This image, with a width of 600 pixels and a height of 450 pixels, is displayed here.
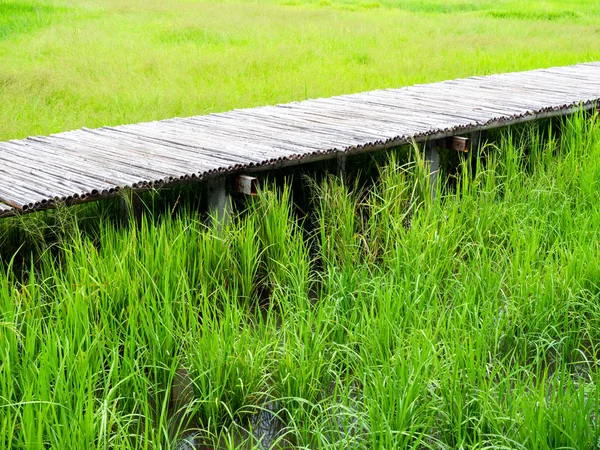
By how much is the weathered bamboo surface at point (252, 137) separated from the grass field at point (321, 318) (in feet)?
0.63

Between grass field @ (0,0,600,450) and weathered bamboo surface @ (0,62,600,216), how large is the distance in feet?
0.63

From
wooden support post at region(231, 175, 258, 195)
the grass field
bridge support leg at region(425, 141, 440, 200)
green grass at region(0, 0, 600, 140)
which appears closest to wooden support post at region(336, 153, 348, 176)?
the grass field

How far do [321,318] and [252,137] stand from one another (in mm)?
2218

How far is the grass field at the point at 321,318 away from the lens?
2.90m

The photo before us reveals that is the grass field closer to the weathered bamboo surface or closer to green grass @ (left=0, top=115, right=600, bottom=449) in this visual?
green grass @ (left=0, top=115, right=600, bottom=449)

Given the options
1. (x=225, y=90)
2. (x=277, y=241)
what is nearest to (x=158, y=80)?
(x=225, y=90)

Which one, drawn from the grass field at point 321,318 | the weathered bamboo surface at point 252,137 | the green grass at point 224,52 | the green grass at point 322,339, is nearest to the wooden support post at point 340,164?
the weathered bamboo surface at point 252,137

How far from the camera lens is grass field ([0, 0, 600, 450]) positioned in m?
2.90

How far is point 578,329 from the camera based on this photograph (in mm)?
3746

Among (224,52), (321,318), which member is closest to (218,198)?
(321,318)

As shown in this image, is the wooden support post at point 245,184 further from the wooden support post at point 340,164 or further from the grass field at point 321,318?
the wooden support post at point 340,164

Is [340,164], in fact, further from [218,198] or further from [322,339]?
[322,339]

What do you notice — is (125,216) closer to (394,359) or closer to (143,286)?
(143,286)

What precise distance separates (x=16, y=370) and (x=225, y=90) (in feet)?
21.9
